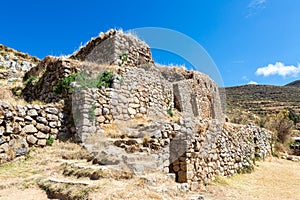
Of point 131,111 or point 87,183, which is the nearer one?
point 87,183

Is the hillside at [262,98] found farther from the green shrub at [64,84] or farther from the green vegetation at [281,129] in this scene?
the green shrub at [64,84]

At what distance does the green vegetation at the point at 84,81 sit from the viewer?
28.3 ft

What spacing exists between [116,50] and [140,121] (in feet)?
12.5

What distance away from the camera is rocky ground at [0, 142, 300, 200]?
4051mm

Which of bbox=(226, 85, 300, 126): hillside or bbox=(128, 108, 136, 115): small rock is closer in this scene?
bbox=(128, 108, 136, 115): small rock

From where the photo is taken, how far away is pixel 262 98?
52.2 metres

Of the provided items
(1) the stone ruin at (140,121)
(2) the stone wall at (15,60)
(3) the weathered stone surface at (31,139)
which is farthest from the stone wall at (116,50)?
(2) the stone wall at (15,60)

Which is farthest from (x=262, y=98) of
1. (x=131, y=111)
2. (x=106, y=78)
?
(x=106, y=78)

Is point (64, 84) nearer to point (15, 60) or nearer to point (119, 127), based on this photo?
point (119, 127)

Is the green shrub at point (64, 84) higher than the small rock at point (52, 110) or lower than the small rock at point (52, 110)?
higher

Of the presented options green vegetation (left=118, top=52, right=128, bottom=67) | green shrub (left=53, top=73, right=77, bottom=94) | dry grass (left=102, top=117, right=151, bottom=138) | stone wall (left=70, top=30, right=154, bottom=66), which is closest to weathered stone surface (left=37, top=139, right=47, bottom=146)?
dry grass (left=102, top=117, right=151, bottom=138)

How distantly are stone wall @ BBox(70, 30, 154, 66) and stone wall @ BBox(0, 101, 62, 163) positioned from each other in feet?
13.8

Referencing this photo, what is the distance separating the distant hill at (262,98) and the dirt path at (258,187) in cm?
3399

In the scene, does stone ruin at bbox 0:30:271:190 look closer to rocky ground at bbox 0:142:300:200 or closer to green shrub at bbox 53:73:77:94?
green shrub at bbox 53:73:77:94
